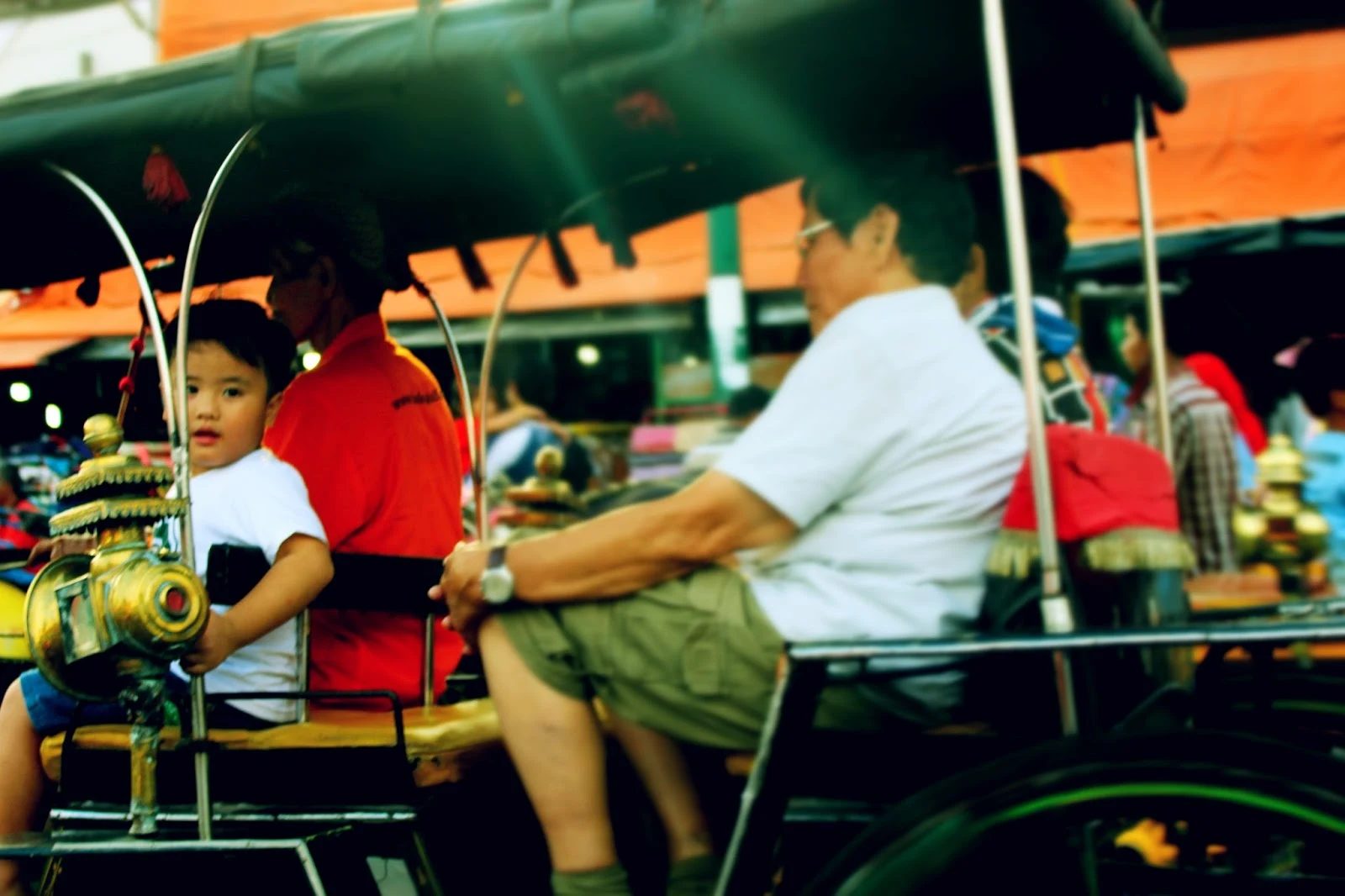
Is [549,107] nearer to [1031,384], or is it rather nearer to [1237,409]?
[1031,384]

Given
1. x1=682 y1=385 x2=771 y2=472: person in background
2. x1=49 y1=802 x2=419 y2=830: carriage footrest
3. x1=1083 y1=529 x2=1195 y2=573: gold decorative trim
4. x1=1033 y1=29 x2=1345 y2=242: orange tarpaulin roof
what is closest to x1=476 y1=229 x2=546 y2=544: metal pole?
x1=682 y1=385 x2=771 y2=472: person in background

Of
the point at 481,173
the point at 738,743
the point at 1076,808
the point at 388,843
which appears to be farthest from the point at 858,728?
the point at 481,173

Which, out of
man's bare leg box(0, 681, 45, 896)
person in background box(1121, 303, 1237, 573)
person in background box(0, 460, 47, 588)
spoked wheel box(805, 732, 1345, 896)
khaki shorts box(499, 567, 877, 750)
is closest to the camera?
spoked wheel box(805, 732, 1345, 896)

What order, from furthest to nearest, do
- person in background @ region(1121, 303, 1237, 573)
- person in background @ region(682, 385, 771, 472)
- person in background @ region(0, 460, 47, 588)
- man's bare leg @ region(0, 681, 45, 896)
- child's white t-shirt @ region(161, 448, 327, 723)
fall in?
person in background @ region(1121, 303, 1237, 573)
person in background @ region(682, 385, 771, 472)
person in background @ region(0, 460, 47, 588)
man's bare leg @ region(0, 681, 45, 896)
child's white t-shirt @ region(161, 448, 327, 723)

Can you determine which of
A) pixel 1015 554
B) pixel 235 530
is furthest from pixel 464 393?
pixel 1015 554

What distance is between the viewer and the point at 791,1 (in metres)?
1.93

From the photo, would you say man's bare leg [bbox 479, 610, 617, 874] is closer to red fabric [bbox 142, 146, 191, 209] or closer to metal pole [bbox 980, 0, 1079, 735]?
metal pole [bbox 980, 0, 1079, 735]

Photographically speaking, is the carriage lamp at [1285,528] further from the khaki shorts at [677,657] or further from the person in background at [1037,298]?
the khaki shorts at [677,657]

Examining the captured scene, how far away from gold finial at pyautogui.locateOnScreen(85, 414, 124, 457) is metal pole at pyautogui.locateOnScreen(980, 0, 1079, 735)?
152 cm

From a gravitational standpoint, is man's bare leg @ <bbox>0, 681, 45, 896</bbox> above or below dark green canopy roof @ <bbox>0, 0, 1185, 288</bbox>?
below

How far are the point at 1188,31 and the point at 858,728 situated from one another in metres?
7.34

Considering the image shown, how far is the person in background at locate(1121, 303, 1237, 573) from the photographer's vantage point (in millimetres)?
4574

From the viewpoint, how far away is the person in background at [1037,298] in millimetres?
2781

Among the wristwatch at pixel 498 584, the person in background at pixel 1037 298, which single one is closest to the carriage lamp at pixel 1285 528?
the person in background at pixel 1037 298
